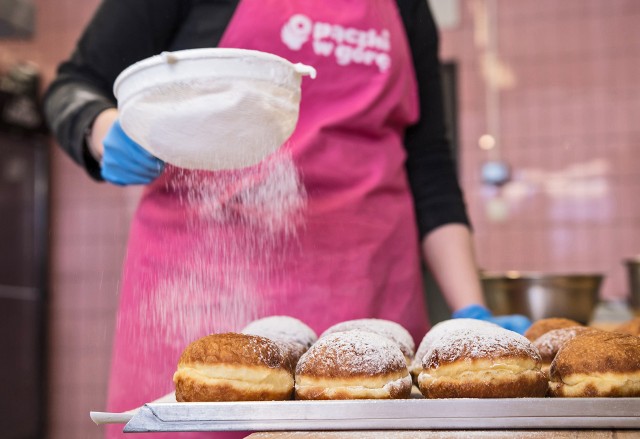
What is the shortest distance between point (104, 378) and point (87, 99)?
11.0ft

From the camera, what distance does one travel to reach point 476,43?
4.11 meters

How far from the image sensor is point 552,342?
40.4 inches

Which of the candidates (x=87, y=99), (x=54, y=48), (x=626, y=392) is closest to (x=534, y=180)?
(x=54, y=48)

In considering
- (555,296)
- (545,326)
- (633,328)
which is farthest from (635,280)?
(545,326)

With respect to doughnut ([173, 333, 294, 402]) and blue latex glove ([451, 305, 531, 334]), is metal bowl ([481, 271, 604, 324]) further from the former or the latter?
doughnut ([173, 333, 294, 402])

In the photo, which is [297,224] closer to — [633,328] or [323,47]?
[323,47]

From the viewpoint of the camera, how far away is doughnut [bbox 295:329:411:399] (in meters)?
0.85

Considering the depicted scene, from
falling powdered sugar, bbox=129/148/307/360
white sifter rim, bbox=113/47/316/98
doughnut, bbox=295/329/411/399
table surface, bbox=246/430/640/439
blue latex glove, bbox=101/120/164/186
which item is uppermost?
white sifter rim, bbox=113/47/316/98

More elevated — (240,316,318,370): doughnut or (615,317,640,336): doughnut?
(240,316,318,370): doughnut

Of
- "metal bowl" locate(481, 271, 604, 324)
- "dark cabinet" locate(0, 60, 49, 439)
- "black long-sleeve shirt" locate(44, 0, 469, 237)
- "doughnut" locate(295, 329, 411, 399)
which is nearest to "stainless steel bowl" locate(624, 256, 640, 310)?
"metal bowl" locate(481, 271, 604, 324)

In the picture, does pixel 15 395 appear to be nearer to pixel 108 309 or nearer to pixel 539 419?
pixel 108 309

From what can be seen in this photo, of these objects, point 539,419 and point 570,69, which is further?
point 570,69

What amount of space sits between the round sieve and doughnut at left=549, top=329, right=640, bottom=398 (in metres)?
0.45

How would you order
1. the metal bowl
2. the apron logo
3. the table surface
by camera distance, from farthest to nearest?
the metal bowl < the apron logo < the table surface
